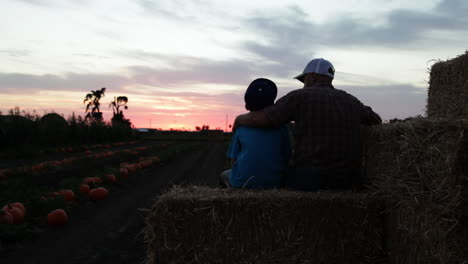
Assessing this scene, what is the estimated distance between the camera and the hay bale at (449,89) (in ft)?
13.4

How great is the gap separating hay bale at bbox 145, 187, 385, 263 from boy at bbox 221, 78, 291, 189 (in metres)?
0.43

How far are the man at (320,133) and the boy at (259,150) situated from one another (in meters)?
0.11

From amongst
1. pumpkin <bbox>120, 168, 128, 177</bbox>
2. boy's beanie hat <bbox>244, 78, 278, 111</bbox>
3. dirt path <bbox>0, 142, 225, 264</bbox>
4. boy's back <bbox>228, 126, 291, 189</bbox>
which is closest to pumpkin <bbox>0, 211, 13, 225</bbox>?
dirt path <bbox>0, 142, 225, 264</bbox>

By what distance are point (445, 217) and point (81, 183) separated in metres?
8.73

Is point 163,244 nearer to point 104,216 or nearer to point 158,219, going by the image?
point 158,219

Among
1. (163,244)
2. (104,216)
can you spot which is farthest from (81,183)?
(163,244)

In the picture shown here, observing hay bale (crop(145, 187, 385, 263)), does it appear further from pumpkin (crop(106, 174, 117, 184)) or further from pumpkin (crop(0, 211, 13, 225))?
pumpkin (crop(106, 174, 117, 184))

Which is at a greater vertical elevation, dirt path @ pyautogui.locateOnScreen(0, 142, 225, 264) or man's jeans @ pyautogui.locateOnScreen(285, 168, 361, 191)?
man's jeans @ pyautogui.locateOnScreen(285, 168, 361, 191)

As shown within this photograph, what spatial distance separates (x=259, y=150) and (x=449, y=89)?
2.35 metres

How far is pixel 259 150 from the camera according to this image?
3549mm

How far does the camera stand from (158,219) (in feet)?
10.2

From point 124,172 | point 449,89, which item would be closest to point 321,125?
point 449,89

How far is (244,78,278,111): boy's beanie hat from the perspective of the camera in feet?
11.6

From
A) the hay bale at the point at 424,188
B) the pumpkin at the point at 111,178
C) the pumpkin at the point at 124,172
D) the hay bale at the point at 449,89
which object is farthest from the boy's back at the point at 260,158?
the pumpkin at the point at 124,172
